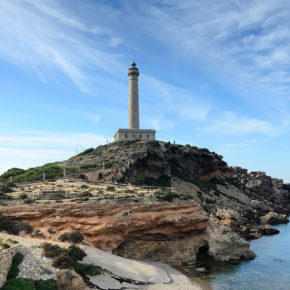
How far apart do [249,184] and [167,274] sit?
7888 cm

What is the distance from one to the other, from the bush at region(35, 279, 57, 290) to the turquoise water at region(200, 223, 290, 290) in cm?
1392

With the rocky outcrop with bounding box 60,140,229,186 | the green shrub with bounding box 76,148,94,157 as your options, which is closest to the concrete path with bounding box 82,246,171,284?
the rocky outcrop with bounding box 60,140,229,186

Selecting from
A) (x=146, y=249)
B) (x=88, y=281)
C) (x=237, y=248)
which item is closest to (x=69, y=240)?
(x=88, y=281)

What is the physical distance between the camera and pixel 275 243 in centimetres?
4262

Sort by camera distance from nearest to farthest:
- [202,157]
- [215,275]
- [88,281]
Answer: [88,281]
[215,275]
[202,157]

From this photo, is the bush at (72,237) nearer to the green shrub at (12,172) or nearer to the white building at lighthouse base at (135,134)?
the green shrub at (12,172)

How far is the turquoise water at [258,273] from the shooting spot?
992 inches

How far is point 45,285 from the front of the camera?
1692 centimetres

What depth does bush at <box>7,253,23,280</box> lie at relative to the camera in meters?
16.7

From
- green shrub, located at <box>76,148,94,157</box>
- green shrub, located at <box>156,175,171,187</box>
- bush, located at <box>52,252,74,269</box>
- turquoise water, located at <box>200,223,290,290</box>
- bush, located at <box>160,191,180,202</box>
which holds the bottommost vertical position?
turquoise water, located at <box>200,223,290,290</box>

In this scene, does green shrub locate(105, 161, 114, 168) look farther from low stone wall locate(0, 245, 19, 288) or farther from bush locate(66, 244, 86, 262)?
low stone wall locate(0, 245, 19, 288)

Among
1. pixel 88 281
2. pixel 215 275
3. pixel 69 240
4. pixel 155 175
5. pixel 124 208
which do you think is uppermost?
pixel 155 175

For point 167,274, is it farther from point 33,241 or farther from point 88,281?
point 33,241

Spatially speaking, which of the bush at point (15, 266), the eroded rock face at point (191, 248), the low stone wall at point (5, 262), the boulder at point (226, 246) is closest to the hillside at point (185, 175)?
the eroded rock face at point (191, 248)
